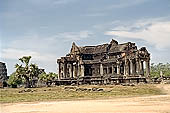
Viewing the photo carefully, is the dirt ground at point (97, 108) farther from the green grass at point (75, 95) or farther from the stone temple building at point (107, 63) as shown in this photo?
the stone temple building at point (107, 63)

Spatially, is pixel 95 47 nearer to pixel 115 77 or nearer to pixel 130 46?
pixel 130 46

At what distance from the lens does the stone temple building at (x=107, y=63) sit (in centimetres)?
7312

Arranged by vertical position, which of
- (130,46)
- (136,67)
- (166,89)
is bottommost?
(166,89)

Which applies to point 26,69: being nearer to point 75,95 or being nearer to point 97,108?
point 75,95

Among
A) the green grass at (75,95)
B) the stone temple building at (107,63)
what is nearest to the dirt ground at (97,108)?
the green grass at (75,95)

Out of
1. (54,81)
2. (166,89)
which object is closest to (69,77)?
(54,81)

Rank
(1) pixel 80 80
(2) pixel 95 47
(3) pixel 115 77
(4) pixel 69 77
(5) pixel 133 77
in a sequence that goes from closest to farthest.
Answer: (5) pixel 133 77 → (3) pixel 115 77 → (1) pixel 80 80 → (4) pixel 69 77 → (2) pixel 95 47

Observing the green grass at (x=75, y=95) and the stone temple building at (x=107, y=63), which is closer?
the green grass at (x=75, y=95)

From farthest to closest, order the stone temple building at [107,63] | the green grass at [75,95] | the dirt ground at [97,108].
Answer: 1. the stone temple building at [107,63]
2. the green grass at [75,95]
3. the dirt ground at [97,108]

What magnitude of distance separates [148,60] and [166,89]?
23558mm

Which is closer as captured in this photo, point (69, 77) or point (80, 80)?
point (80, 80)

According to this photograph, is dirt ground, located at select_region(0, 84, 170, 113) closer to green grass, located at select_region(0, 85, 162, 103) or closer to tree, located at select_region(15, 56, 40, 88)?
green grass, located at select_region(0, 85, 162, 103)

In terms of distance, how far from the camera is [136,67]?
73750 mm

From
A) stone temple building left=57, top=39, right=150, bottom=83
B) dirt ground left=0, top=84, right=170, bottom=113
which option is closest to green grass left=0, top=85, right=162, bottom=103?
dirt ground left=0, top=84, right=170, bottom=113
